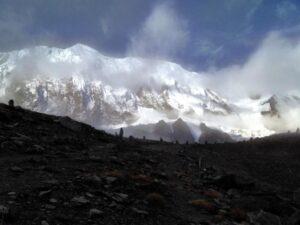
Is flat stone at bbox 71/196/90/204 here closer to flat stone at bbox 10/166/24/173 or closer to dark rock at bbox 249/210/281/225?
flat stone at bbox 10/166/24/173

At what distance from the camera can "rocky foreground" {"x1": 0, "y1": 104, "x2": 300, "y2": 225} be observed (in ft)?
65.7

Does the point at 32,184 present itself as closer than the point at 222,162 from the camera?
Yes

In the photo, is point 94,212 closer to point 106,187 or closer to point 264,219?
point 106,187

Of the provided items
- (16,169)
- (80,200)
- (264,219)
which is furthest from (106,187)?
(264,219)

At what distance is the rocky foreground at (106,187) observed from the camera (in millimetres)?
20031

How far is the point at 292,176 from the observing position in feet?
169

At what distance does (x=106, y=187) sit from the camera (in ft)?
77.7

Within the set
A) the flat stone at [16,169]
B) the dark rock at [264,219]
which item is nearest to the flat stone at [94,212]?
the flat stone at [16,169]

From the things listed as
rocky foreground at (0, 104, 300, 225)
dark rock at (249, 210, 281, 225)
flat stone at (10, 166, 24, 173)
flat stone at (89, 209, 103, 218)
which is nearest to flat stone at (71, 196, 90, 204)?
rocky foreground at (0, 104, 300, 225)

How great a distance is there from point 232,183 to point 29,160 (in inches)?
534

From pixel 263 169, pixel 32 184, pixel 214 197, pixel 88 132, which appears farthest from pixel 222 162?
pixel 32 184

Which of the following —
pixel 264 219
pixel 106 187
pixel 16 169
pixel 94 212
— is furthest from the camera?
pixel 264 219

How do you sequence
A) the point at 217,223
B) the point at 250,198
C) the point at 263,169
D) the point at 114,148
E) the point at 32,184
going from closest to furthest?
the point at 32,184 < the point at 217,223 < the point at 250,198 < the point at 114,148 < the point at 263,169

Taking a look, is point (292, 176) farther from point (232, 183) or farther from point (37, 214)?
point (37, 214)
